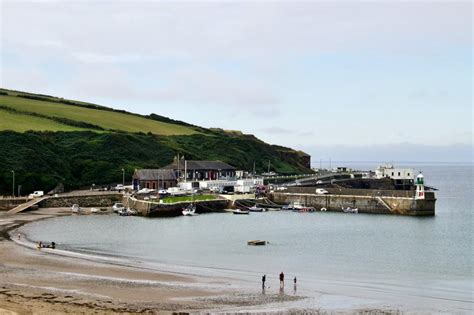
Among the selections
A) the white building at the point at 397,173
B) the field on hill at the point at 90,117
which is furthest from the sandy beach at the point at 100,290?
the field on hill at the point at 90,117

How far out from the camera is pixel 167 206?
3752 inches

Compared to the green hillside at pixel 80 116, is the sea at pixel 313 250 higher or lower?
lower

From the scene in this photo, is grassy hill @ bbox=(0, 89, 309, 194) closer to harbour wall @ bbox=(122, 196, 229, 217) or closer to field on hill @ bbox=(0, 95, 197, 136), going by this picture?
field on hill @ bbox=(0, 95, 197, 136)

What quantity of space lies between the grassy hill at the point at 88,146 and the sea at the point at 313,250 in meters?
31.0

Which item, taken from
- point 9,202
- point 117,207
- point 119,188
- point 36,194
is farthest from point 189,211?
point 9,202

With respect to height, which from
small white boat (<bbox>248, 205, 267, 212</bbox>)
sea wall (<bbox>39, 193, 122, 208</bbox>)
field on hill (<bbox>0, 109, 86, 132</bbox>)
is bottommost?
small white boat (<bbox>248, 205, 267, 212</bbox>)

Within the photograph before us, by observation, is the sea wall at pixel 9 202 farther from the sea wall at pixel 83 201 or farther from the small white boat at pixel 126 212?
the small white boat at pixel 126 212

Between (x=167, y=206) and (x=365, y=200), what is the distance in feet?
94.6

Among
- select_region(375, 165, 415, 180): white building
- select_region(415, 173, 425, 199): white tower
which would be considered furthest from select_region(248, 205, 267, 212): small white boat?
select_region(375, 165, 415, 180): white building

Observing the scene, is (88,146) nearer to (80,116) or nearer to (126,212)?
(80,116)

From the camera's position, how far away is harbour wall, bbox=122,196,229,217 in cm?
9375

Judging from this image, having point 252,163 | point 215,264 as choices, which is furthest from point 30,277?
point 252,163

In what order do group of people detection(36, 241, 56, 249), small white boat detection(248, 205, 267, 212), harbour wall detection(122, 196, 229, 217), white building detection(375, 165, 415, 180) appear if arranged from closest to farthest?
group of people detection(36, 241, 56, 249), harbour wall detection(122, 196, 229, 217), small white boat detection(248, 205, 267, 212), white building detection(375, 165, 415, 180)

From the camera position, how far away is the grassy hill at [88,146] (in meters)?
119
